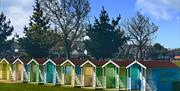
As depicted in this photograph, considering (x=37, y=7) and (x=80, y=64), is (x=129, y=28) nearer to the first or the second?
(x=37, y=7)

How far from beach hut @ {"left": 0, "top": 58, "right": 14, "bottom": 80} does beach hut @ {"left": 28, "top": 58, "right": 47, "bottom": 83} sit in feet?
16.6


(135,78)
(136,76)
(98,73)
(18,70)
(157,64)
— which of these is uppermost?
(157,64)

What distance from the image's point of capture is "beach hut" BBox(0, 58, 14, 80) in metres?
62.4

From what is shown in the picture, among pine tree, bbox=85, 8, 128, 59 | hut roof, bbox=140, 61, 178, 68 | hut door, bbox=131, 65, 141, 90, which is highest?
pine tree, bbox=85, 8, 128, 59

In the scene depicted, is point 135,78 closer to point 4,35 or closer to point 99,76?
point 99,76

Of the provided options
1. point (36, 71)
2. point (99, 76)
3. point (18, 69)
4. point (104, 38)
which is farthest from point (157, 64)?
point (104, 38)

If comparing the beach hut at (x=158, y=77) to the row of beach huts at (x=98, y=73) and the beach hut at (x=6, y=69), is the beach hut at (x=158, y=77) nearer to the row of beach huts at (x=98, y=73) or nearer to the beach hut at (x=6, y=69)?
the row of beach huts at (x=98, y=73)

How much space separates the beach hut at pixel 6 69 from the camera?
62.4m

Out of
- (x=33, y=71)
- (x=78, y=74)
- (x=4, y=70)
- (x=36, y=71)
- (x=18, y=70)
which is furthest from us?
(x=4, y=70)

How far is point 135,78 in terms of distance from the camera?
151ft

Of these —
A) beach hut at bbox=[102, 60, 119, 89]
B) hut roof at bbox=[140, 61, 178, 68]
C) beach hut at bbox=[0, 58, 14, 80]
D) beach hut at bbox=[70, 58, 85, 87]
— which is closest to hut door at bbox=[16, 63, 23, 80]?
beach hut at bbox=[0, 58, 14, 80]

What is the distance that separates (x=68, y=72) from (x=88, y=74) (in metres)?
3.67

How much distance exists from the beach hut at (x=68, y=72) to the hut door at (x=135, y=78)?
9516mm

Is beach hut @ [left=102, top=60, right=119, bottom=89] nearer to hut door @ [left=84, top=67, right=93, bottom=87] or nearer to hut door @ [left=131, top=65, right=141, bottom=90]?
hut door @ [left=84, top=67, right=93, bottom=87]
